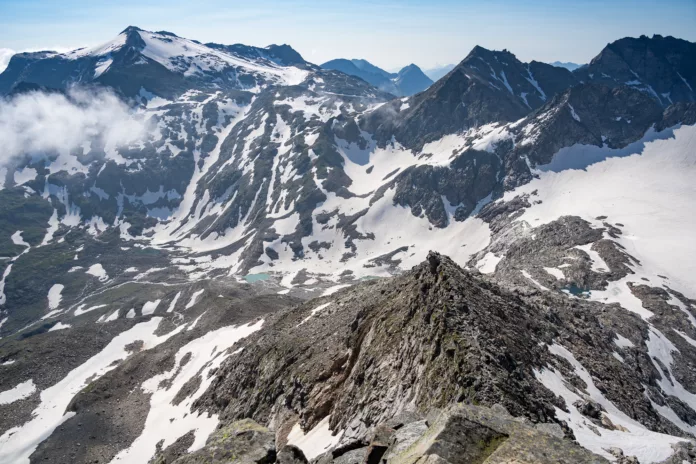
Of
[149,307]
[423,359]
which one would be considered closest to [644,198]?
[423,359]

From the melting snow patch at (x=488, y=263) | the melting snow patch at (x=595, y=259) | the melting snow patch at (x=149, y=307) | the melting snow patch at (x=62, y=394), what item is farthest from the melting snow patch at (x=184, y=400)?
the melting snow patch at (x=595, y=259)

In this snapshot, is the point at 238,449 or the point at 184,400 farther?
the point at 184,400

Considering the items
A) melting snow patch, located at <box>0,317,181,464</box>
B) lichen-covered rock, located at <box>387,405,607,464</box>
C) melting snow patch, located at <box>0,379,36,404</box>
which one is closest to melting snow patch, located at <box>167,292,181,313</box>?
melting snow patch, located at <box>0,317,181,464</box>

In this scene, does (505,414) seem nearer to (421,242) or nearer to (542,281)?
(542,281)

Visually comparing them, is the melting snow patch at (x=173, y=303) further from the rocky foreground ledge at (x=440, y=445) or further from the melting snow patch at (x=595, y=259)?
the rocky foreground ledge at (x=440, y=445)

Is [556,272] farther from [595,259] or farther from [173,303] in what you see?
[173,303]

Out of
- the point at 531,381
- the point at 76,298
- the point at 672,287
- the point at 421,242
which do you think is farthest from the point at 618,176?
the point at 76,298
